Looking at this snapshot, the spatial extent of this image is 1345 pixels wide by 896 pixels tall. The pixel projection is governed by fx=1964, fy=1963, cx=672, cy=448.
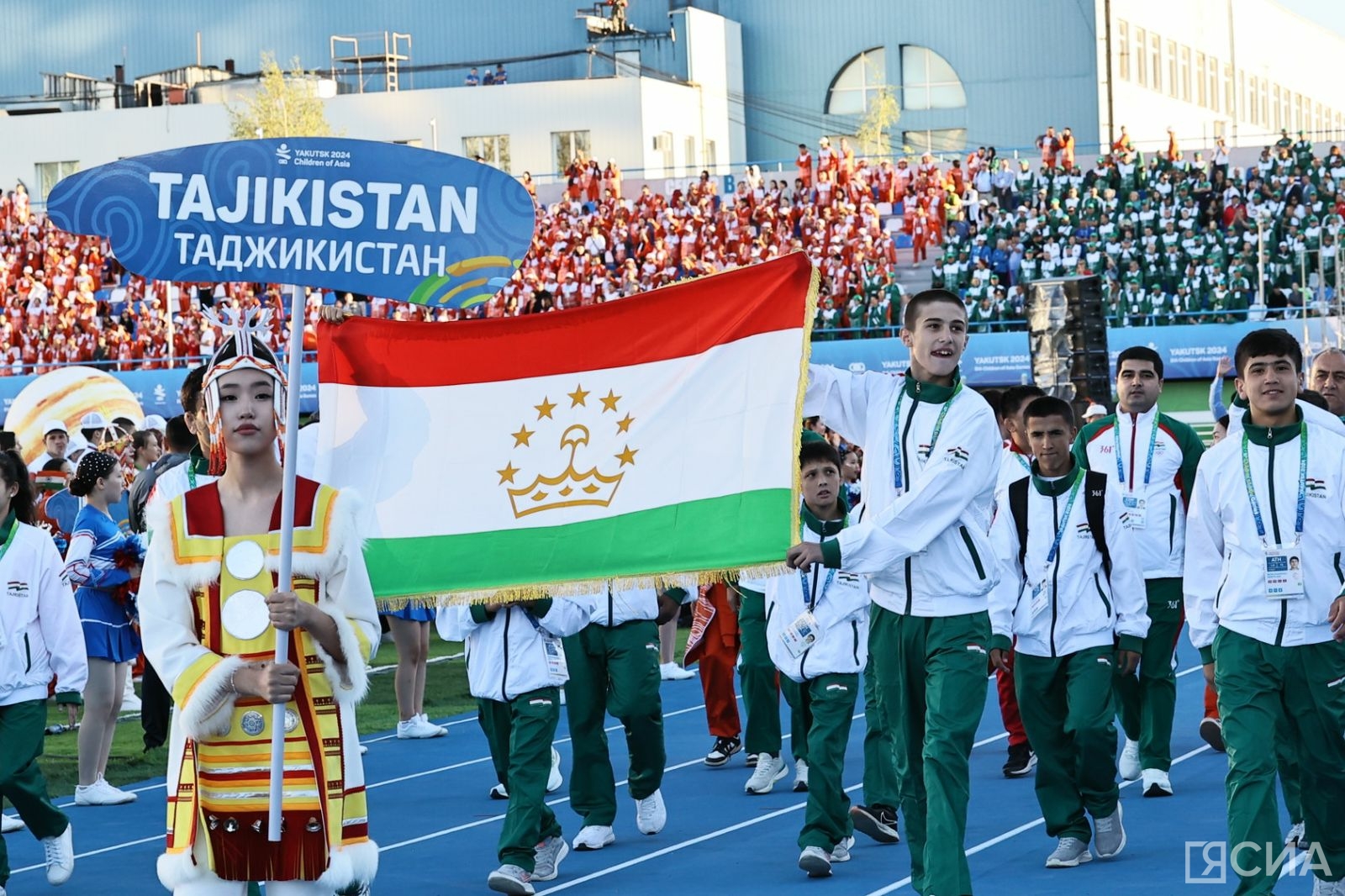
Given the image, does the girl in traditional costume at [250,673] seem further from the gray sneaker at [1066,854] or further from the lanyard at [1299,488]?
the gray sneaker at [1066,854]

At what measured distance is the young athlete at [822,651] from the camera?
816 centimetres

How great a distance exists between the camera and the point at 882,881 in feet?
26.1

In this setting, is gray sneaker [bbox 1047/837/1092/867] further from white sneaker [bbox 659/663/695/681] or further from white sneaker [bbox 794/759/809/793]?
white sneaker [bbox 659/663/695/681]

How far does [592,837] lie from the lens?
29.2 ft

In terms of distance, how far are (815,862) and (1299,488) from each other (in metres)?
2.52

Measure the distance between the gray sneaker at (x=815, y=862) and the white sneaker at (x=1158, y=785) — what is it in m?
2.24

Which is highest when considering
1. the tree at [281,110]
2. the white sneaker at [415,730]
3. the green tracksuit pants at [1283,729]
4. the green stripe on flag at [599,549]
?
the tree at [281,110]

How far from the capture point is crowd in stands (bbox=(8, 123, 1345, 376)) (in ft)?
101

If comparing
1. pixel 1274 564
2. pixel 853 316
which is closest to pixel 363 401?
pixel 1274 564

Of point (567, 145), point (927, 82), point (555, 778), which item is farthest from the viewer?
point (927, 82)

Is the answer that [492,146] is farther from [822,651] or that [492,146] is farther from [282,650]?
[282,650]

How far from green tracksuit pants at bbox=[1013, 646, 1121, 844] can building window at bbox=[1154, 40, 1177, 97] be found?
57.2 m

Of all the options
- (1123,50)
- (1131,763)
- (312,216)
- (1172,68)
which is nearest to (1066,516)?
(1131,763)

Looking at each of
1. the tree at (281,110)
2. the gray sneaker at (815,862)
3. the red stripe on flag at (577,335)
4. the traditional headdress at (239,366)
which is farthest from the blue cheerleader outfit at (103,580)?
the tree at (281,110)
